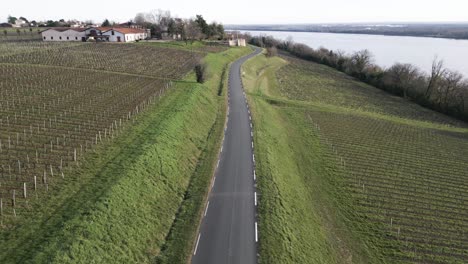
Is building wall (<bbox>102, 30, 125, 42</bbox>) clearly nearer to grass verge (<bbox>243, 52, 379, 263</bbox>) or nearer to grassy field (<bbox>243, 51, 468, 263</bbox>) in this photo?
grassy field (<bbox>243, 51, 468, 263</bbox>)

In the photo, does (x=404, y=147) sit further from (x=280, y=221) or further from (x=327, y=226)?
(x=280, y=221)

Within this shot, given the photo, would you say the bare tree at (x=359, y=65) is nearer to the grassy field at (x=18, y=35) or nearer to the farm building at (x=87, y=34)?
the farm building at (x=87, y=34)

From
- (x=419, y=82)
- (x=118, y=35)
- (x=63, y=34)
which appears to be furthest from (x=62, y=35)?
(x=419, y=82)

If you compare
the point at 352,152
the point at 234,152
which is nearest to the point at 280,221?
the point at 234,152

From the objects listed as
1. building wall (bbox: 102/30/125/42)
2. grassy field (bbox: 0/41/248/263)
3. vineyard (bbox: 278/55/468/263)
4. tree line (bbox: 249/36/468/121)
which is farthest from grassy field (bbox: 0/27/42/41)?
vineyard (bbox: 278/55/468/263)

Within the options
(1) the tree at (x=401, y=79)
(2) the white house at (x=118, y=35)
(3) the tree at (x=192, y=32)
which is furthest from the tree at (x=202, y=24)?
(1) the tree at (x=401, y=79)

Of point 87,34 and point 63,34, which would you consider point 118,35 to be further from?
point 63,34
